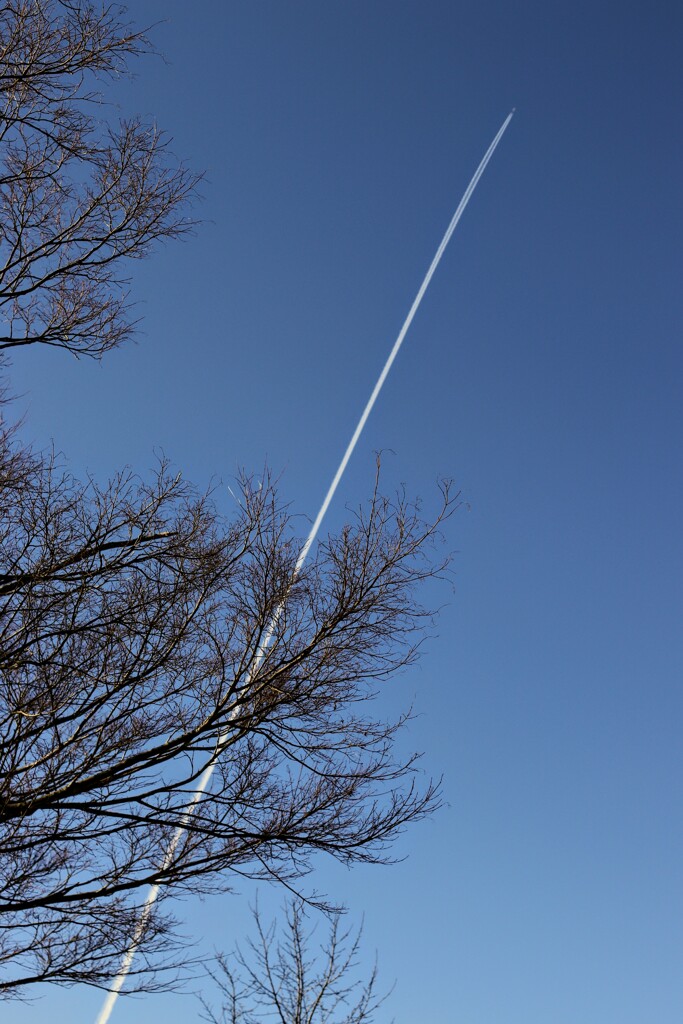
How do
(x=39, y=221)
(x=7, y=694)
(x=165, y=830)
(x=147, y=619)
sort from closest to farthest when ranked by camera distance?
(x=7, y=694) → (x=147, y=619) → (x=165, y=830) → (x=39, y=221)

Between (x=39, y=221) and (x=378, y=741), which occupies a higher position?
(x=39, y=221)

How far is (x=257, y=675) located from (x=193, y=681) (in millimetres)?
450

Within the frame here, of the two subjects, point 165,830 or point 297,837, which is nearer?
point 297,837

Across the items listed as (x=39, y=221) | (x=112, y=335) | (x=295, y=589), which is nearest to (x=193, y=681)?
(x=295, y=589)

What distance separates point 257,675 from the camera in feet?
18.9

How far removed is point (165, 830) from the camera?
593cm

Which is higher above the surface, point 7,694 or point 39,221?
point 39,221

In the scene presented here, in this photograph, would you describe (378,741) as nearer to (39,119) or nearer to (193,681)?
(193,681)

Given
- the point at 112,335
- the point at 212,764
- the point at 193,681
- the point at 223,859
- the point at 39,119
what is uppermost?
the point at 39,119

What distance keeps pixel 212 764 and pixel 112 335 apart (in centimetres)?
320

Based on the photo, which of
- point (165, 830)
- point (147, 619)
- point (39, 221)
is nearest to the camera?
point (147, 619)

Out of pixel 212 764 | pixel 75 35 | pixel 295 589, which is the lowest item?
pixel 212 764

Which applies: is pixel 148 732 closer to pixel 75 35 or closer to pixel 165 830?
pixel 165 830

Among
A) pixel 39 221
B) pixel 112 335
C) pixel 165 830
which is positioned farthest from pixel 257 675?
pixel 39 221
